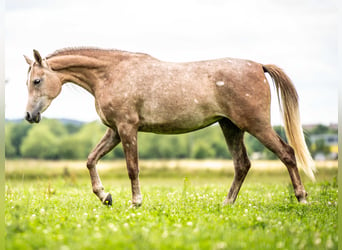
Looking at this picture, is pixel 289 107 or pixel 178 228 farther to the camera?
pixel 289 107

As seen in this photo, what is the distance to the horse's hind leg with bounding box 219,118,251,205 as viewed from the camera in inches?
351

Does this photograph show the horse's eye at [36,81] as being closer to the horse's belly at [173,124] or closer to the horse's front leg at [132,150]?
the horse's front leg at [132,150]

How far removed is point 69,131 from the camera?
3381 inches

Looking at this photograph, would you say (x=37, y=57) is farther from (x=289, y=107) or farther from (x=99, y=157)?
(x=289, y=107)

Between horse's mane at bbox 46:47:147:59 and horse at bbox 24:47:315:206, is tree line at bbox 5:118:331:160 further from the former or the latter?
horse's mane at bbox 46:47:147:59

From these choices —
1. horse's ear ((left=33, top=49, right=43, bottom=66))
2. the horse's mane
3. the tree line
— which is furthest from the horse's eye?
the tree line

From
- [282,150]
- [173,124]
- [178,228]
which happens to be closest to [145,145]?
[173,124]

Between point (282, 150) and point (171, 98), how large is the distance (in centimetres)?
246

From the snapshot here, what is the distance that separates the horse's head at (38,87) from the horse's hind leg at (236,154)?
12.3ft

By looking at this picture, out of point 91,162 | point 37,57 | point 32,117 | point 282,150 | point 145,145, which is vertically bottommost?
point 145,145

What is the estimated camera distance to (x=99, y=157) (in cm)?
896

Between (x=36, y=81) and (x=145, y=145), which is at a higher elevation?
(x=36, y=81)

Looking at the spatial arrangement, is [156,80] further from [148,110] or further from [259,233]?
[259,233]

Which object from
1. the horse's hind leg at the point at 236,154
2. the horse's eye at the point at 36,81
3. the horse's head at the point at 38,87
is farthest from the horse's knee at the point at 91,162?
the horse's hind leg at the point at 236,154
